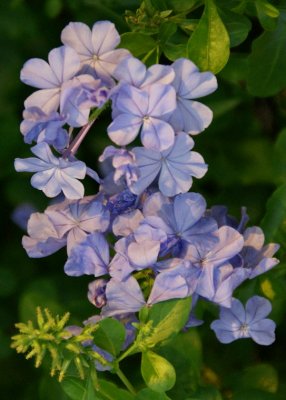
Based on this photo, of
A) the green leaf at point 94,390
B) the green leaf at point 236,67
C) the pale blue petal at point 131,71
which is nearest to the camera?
the pale blue petal at point 131,71

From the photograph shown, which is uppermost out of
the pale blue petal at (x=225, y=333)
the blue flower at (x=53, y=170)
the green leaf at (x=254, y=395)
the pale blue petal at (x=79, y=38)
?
the pale blue petal at (x=79, y=38)

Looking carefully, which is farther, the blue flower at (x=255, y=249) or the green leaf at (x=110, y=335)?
the blue flower at (x=255, y=249)

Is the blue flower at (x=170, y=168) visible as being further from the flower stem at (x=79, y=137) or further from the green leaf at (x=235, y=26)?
the green leaf at (x=235, y=26)

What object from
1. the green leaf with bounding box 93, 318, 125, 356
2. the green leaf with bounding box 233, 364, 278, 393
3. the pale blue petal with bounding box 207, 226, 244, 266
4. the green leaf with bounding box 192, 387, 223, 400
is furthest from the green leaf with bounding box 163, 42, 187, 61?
the green leaf with bounding box 233, 364, 278, 393

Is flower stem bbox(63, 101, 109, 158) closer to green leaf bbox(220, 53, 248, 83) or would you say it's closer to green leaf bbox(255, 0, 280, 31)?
green leaf bbox(255, 0, 280, 31)

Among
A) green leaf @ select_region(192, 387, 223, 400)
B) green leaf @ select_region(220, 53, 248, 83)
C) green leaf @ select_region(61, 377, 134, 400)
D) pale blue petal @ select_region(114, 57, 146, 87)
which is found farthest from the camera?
green leaf @ select_region(220, 53, 248, 83)

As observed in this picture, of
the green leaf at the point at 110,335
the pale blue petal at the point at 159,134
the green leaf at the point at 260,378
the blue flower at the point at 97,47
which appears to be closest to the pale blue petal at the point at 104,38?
the blue flower at the point at 97,47

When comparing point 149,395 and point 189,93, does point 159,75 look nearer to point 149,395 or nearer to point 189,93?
point 189,93
